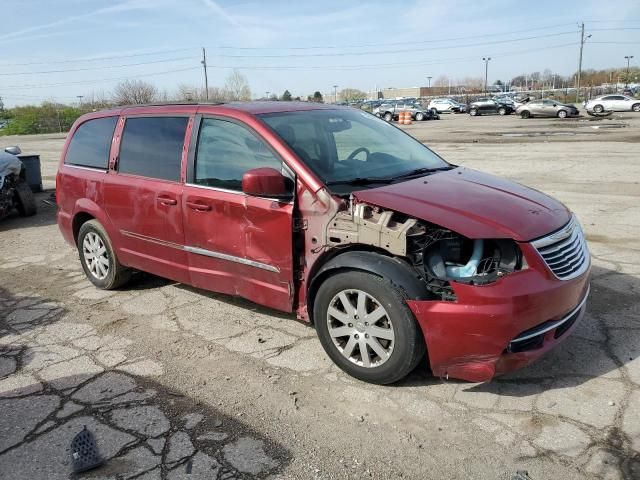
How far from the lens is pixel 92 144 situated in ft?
17.8

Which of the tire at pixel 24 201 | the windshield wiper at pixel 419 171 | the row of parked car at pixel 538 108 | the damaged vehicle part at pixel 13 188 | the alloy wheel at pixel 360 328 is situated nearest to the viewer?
the alloy wheel at pixel 360 328

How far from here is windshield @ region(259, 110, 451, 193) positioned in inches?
152

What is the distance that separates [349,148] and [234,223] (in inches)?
42.9

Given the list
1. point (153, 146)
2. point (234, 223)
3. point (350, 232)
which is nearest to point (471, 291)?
point (350, 232)

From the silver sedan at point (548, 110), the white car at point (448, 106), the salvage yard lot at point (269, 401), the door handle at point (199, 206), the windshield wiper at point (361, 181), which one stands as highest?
the white car at point (448, 106)

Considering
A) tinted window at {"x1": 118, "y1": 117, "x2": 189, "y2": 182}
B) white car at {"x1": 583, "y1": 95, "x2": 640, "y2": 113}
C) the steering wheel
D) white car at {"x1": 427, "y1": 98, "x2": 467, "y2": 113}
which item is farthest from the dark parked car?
tinted window at {"x1": 118, "y1": 117, "x2": 189, "y2": 182}

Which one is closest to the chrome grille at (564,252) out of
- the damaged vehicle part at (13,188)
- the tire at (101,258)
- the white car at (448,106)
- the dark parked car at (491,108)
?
the tire at (101,258)

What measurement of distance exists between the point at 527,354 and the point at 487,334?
312 mm

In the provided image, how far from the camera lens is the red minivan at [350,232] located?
3121mm

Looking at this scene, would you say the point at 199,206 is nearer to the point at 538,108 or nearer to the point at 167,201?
the point at 167,201

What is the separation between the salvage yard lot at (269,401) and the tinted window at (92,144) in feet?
4.42

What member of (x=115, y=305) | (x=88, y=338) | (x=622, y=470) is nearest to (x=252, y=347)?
(x=88, y=338)

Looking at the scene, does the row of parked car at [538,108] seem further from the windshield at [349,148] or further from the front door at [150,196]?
the front door at [150,196]

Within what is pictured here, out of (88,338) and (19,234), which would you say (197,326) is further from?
(19,234)
